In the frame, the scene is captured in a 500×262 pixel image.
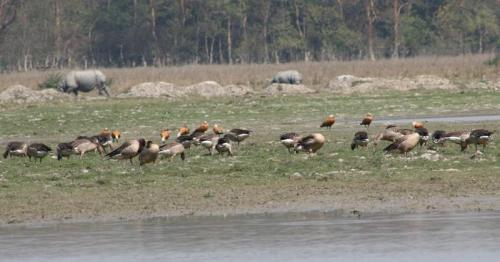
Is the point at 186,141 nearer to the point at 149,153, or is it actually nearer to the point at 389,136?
the point at 149,153

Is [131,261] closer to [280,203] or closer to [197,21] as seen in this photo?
[280,203]

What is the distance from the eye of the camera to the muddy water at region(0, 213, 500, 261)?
42.3ft

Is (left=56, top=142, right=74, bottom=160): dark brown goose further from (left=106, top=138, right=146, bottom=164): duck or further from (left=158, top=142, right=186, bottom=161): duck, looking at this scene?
(left=158, top=142, right=186, bottom=161): duck

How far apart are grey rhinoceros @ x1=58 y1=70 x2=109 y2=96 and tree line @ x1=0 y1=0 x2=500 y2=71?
35.9 metres

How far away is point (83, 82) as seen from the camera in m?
55.0

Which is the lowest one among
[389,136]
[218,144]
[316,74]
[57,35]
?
[316,74]

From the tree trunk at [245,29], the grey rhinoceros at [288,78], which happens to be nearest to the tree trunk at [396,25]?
the tree trunk at [245,29]

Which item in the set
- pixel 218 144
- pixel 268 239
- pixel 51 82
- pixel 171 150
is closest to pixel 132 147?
pixel 171 150

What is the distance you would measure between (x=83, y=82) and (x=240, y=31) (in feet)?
139

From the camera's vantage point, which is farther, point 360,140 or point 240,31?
point 240,31

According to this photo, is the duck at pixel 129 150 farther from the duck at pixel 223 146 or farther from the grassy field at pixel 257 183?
the duck at pixel 223 146

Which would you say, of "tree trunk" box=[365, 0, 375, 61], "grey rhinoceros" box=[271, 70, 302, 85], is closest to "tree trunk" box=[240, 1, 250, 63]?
"tree trunk" box=[365, 0, 375, 61]

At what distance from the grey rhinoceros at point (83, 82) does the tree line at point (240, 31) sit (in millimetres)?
35900

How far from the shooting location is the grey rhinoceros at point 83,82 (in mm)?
54188
